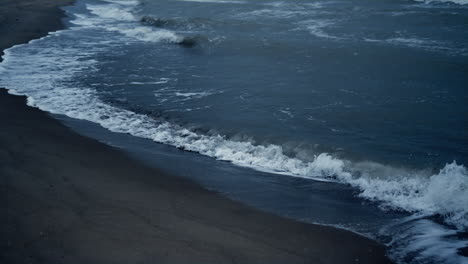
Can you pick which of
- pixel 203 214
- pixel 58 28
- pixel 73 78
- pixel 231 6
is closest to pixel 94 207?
pixel 203 214

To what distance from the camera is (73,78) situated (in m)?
14.5

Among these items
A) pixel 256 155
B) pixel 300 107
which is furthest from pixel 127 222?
pixel 300 107

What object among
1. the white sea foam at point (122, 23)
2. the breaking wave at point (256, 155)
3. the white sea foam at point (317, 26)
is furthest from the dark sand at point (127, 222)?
the white sea foam at point (317, 26)

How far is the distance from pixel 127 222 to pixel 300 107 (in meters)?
6.66

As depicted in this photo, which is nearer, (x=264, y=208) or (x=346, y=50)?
(x=264, y=208)

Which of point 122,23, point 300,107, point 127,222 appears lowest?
point 127,222

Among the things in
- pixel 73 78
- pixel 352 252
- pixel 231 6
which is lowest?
pixel 352 252

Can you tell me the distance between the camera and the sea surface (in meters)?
7.24

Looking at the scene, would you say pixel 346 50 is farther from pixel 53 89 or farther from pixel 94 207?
pixel 94 207

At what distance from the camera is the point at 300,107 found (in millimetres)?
11641

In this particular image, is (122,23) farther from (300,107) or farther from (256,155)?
(256,155)

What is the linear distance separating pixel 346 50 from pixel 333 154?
29.7ft

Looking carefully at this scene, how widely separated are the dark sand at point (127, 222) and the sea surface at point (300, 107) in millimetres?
504

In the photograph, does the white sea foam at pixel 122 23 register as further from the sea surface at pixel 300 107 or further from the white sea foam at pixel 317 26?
the white sea foam at pixel 317 26
